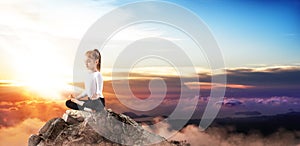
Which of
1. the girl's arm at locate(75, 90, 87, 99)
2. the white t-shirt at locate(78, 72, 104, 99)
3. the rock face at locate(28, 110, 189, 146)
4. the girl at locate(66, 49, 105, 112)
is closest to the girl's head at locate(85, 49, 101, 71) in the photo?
the girl at locate(66, 49, 105, 112)

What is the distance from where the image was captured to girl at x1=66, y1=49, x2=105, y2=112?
23.4ft

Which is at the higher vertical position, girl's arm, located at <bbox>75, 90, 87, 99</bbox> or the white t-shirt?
the white t-shirt

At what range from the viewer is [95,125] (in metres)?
7.30

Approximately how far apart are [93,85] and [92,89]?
0.06 meters

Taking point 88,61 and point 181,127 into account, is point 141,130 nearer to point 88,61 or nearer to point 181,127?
point 181,127

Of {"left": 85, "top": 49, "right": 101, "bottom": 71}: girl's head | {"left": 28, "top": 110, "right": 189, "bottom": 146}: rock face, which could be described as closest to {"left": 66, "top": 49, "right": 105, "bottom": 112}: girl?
{"left": 85, "top": 49, "right": 101, "bottom": 71}: girl's head

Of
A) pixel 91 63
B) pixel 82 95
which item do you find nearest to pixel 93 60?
pixel 91 63

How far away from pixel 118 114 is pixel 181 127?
1104mm

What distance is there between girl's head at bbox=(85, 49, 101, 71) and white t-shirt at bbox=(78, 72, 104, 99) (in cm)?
11

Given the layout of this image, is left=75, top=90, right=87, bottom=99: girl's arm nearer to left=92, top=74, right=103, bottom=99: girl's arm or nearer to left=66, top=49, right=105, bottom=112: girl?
left=66, top=49, right=105, bottom=112: girl

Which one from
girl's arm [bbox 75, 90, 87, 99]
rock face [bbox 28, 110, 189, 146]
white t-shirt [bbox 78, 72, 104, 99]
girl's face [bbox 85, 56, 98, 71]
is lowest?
rock face [bbox 28, 110, 189, 146]

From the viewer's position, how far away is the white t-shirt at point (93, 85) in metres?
7.12

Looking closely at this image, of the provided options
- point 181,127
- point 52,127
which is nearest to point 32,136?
point 52,127

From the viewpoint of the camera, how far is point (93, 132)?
287 inches
